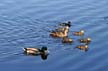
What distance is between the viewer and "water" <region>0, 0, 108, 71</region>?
1079 inches

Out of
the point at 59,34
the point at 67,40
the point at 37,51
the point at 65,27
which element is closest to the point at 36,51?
the point at 37,51

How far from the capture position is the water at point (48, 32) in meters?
27.4

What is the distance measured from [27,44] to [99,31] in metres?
6.43

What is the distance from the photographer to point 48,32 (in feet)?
108

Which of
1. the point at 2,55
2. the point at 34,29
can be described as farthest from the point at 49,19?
the point at 2,55

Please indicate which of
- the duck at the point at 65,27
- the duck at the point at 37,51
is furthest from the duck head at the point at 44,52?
the duck at the point at 65,27

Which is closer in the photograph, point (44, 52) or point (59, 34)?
point (44, 52)

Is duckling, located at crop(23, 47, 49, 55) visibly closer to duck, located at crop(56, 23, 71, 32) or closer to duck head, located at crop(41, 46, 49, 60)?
duck head, located at crop(41, 46, 49, 60)

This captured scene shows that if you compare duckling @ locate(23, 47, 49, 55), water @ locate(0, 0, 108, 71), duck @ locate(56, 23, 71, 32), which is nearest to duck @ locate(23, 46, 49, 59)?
duckling @ locate(23, 47, 49, 55)

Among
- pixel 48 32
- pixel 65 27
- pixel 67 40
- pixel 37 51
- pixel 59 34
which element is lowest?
pixel 37 51

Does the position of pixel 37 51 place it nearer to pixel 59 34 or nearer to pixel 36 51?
pixel 36 51

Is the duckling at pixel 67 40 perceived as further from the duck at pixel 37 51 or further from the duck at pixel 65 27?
the duck at pixel 37 51

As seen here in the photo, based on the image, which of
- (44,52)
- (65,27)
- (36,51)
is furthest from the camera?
(65,27)

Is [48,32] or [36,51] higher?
[48,32]
